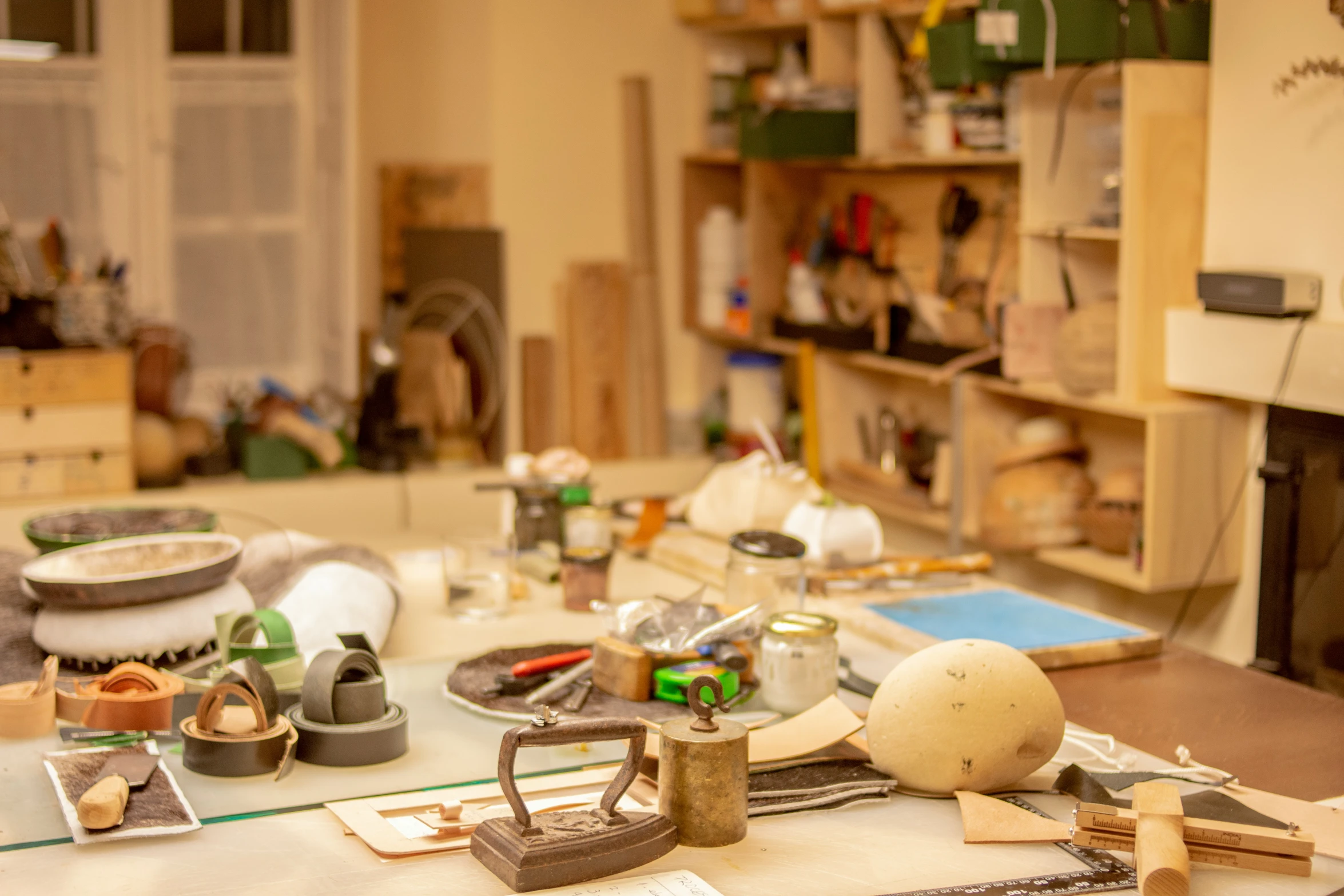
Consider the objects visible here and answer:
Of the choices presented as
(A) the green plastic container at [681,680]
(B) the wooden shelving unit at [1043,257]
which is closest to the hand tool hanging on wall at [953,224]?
(B) the wooden shelving unit at [1043,257]

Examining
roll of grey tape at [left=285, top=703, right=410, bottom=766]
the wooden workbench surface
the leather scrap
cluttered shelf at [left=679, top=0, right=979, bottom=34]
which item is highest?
cluttered shelf at [left=679, top=0, right=979, bottom=34]

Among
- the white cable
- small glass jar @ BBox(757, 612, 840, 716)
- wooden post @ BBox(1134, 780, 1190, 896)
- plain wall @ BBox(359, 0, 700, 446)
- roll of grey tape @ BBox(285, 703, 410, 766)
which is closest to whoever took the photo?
wooden post @ BBox(1134, 780, 1190, 896)

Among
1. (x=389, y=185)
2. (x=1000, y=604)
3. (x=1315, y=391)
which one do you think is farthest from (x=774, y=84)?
(x=1000, y=604)

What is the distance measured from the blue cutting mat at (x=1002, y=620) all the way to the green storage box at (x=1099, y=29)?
137cm

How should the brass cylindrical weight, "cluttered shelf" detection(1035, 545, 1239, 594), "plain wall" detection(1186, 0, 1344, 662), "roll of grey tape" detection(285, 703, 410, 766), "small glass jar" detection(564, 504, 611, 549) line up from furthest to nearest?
1. "cluttered shelf" detection(1035, 545, 1239, 594)
2. "plain wall" detection(1186, 0, 1344, 662)
3. "small glass jar" detection(564, 504, 611, 549)
4. "roll of grey tape" detection(285, 703, 410, 766)
5. the brass cylindrical weight

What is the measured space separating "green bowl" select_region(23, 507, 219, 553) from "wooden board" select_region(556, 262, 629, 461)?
2271 millimetres

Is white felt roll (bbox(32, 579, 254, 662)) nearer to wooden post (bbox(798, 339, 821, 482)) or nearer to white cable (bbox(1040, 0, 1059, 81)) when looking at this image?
white cable (bbox(1040, 0, 1059, 81))

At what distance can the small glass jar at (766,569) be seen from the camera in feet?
7.09

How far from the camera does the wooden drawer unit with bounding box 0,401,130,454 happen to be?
3904mm

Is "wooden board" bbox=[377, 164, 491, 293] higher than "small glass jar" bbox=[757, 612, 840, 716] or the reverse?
higher

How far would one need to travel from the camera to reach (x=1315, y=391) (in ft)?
9.37

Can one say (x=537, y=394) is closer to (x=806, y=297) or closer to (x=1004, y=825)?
(x=806, y=297)

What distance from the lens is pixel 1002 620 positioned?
89.9 inches

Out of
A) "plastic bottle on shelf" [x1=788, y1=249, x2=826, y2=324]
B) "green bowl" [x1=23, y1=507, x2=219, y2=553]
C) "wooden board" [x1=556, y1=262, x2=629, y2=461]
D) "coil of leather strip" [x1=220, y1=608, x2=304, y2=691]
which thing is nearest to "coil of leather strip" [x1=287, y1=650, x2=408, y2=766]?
"coil of leather strip" [x1=220, y1=608, x2=304, y2=691]
